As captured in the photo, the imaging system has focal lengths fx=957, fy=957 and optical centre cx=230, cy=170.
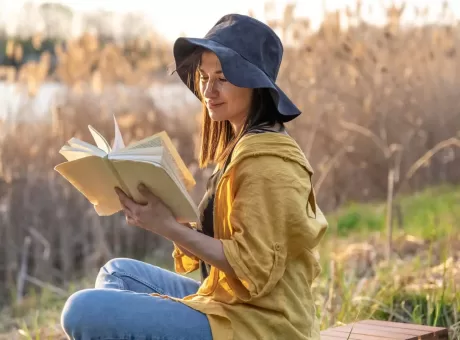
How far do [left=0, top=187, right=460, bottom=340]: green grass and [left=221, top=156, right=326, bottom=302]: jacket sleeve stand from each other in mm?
903

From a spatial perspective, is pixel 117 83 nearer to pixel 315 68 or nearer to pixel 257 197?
pixel 315 68

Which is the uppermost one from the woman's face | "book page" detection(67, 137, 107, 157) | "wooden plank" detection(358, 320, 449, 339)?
the woman's face

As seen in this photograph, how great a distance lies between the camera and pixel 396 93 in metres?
7.98

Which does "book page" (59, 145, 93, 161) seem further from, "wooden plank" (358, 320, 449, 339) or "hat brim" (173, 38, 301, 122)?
"wooden plank" (358, 320, 449, 339)

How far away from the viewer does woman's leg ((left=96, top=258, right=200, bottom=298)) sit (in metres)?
2.56

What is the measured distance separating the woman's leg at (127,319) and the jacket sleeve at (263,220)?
158 millimetres

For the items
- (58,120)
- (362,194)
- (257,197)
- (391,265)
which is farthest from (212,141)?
(362,194)

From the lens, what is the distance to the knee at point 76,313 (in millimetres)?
2189

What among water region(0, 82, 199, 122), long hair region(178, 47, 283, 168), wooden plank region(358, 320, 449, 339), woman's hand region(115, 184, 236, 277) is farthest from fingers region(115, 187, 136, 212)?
water region(0, 82, 199, 122)

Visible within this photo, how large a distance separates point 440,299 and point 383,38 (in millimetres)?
4405

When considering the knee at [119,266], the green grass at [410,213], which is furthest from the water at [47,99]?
the knee at [119,266]

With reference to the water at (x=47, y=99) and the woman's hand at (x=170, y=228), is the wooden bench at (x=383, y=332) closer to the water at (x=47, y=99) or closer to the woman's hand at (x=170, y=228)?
the woman's hand at (x=170, y=228)

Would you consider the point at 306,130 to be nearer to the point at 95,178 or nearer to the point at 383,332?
the point at 383,332

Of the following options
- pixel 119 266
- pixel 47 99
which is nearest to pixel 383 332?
pixel 119 266
